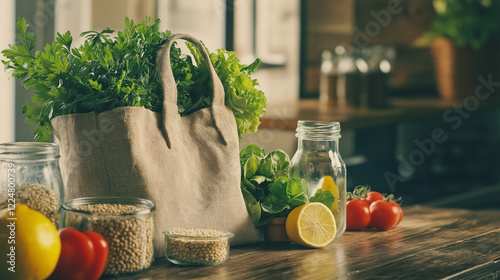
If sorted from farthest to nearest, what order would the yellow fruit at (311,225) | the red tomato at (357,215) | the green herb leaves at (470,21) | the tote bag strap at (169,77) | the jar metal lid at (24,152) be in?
the green herb leaves at (470,21)
the red tomato at (357,215)
the yellow fruit at (311,225)
the tote bag strap at (169,77)
the jar metal lid at (24,152)

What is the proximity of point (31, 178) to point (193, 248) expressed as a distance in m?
0.25

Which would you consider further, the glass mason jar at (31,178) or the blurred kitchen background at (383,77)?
the blurred kitchen background at (383,77)

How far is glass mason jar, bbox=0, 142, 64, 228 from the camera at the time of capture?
926 millimetres

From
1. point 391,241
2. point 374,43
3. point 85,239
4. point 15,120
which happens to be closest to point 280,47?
point 374,43

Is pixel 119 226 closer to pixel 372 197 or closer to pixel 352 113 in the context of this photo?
pixel 372 197

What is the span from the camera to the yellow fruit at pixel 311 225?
1159 millimetres

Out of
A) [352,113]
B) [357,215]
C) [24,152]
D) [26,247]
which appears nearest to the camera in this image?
[26,247]

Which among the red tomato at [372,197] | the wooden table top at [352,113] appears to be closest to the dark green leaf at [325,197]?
the red tomato at [372,197]

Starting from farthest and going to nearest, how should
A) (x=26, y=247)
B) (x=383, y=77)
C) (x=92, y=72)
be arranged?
(x=383, y=77)
(x=92, y=72)
(x=26, y=247)

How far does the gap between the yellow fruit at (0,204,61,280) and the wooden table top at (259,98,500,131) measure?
1798mm

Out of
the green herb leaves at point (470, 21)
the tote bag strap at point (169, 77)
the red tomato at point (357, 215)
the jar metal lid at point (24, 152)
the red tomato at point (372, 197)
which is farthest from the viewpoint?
the green herb leaves at point (470, 21)

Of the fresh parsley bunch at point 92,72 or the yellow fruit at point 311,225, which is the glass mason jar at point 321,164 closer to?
the yellow fruit at point 311,225

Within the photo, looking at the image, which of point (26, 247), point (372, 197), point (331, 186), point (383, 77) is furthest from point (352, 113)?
point (26, 247)

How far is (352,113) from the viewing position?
10.2ft
